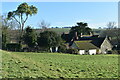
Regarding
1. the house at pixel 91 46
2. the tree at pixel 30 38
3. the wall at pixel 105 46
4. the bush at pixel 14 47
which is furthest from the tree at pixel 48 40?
the wall at pixel 105 46

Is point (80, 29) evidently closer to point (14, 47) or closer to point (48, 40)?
point (48, 40)

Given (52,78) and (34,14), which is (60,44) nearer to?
(34,14)

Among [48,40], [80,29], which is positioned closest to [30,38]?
[48,40]

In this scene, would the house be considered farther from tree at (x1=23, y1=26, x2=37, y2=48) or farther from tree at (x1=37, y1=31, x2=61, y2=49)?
tree at (x1=23, y1=26, x2=37, y2=48)

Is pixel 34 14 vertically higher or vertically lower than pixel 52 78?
higher

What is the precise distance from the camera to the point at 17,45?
4384cm

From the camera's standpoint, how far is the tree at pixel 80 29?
2808 inches

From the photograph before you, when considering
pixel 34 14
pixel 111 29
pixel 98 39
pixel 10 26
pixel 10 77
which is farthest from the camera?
pixel 111 29

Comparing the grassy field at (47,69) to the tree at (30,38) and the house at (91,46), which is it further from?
the house at (91,46)

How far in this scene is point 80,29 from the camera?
72.6m

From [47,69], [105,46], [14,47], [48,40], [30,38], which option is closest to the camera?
[47,69]

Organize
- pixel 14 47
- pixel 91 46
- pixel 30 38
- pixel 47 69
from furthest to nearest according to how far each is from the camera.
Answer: pixel 91 46 → pixel 14 47 → pixel 30 38 → pixel 47 69

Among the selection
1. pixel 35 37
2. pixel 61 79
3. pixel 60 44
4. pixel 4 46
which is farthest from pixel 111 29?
pixel 61 79

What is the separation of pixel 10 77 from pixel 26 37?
34771 millimetres
